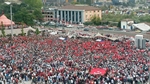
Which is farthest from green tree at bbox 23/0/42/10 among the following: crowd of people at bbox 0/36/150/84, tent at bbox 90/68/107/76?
tent at bbox 90/68/107/76

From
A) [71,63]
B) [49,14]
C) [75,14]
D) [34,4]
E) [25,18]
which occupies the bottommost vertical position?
[49,14]

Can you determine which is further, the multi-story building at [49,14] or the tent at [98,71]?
the multi-story building at [49,14]

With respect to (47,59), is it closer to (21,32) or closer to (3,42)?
(3,42)

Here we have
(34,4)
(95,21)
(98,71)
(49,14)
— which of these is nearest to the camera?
(98,71)

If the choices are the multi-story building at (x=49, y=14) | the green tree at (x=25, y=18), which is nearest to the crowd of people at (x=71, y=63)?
the green tree at (x=25, y=18)

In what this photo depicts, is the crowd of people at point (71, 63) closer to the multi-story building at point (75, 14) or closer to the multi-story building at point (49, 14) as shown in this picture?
the multi-story building at point (75, 14)

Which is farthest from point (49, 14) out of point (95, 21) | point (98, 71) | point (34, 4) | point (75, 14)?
point (98, 71)

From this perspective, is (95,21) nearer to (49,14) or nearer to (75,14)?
(75,14)

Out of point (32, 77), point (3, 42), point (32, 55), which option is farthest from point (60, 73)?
point (3, 42)
